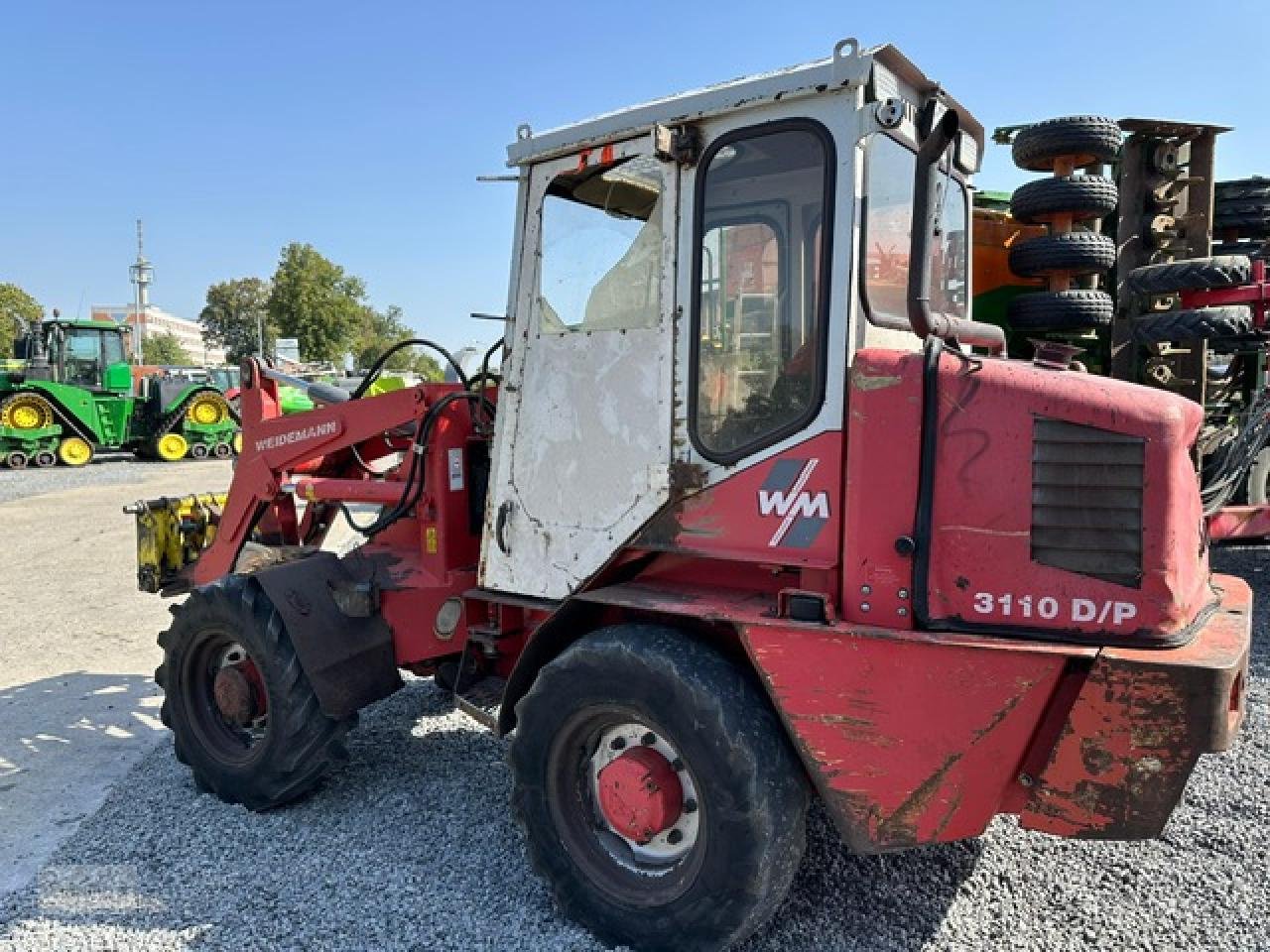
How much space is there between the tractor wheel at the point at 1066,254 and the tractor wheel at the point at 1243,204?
3.42 m

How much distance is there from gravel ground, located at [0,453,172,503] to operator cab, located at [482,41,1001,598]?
15.2m

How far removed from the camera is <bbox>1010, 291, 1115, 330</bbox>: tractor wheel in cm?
498

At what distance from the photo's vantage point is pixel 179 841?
3729 mm

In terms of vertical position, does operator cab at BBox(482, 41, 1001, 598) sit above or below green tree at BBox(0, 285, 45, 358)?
below

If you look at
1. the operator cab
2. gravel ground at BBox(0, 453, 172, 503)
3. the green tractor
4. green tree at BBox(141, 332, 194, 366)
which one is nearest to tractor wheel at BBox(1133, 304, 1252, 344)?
the operator cab

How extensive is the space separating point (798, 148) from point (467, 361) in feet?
6.47

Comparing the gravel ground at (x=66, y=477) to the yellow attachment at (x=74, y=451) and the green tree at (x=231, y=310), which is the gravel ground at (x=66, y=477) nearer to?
the yellow attachment at (x=74, y=451)

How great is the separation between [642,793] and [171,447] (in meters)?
21.6

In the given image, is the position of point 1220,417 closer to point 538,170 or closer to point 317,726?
point 538,170

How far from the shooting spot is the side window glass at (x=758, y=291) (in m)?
2.80

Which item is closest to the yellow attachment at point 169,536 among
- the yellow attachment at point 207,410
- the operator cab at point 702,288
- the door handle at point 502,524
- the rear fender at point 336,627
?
the rear fender at point 336,627

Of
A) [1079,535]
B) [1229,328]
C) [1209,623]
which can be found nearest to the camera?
[1079,535]

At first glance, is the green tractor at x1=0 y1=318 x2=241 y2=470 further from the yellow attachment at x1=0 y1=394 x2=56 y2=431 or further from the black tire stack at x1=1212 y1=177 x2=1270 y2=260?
the black tire stack at x1=1212 y1=177 x2=1270 y2=260

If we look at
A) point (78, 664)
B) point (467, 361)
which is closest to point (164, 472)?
point (78, 664)
